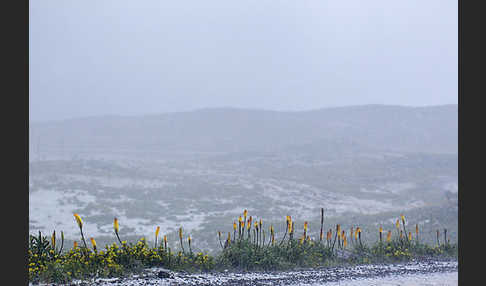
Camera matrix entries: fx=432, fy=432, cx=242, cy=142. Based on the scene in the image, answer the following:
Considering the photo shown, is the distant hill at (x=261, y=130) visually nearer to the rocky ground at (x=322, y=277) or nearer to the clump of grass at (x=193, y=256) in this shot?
the clump of grass at (x=193, y=256)

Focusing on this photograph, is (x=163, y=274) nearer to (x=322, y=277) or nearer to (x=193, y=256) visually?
(x=193, y=256)

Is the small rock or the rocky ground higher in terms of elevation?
the small rock

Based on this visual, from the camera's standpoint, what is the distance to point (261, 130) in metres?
80.9

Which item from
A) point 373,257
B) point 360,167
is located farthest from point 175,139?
point 373,257

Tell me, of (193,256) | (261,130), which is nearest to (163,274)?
(193,256)

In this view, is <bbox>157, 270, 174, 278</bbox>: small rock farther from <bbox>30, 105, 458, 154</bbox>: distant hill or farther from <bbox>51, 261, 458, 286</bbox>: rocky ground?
<bbox>30, 105, 458, 154</bbox>: distant hill

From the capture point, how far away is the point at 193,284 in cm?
674

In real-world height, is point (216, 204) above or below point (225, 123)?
below

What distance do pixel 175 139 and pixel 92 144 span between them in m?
13.9

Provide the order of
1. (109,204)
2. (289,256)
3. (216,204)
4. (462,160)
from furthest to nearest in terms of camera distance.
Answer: (216,204), (109,204), (289,256), (462,160)

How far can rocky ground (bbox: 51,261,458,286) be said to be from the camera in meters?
6.83

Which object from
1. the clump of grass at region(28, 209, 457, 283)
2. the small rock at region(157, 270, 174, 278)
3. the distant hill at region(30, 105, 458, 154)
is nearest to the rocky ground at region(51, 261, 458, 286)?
the small rock at region(157, 270, 174, 278)

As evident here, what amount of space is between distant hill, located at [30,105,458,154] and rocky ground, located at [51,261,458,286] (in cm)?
5152
